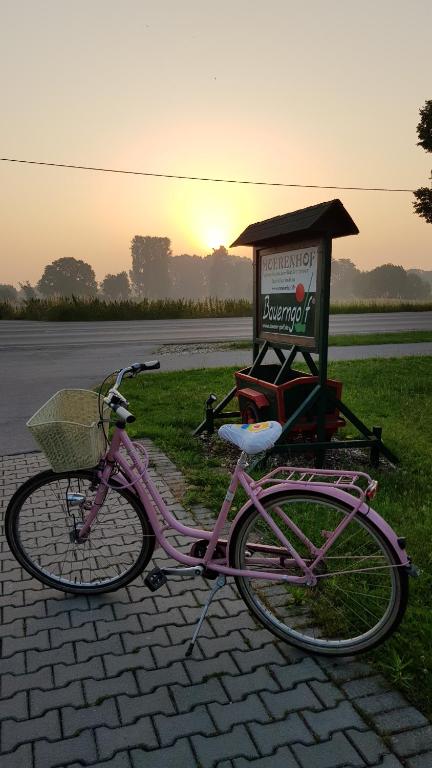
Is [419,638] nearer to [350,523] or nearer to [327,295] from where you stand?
[350,523]

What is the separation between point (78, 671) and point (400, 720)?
1438 millimetres

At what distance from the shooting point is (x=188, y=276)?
190250 millimetres

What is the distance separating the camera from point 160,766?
6.86ft

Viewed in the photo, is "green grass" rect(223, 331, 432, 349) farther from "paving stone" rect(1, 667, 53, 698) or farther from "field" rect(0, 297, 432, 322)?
"field" rect(0, 297, 432, 322)

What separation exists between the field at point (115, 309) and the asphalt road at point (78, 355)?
5.08 m

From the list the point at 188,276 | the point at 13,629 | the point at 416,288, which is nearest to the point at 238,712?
the point at 13,629

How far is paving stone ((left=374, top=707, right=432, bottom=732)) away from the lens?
2.25 metres

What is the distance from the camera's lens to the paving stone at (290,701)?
235 centimetres

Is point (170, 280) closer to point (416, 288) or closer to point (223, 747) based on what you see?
point (416, 288)

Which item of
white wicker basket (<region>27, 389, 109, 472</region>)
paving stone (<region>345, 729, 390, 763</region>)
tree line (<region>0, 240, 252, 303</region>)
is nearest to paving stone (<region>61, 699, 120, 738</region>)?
paving stone (<region>345, 729, 390, 763</region>)

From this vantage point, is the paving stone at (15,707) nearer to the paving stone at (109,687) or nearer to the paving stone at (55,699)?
the paving stone at (55,699)

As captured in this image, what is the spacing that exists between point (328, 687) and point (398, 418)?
203 inches

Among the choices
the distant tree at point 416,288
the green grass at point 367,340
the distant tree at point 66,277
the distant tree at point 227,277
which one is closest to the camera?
the green grass at point 367,340

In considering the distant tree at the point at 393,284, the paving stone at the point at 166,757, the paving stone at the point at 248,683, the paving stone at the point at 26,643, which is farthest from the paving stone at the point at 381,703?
the distant tree at the point at 393,284
